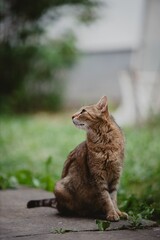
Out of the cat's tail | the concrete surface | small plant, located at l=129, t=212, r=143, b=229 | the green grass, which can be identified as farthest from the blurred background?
the cat's tail

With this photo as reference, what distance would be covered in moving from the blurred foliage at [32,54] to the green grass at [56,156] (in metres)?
0.99

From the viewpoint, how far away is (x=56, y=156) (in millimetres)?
8008

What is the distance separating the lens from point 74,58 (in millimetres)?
14398

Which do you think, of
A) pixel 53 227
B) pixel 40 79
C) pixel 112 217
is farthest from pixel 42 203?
pixel 40 79

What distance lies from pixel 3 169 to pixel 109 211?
3.17 meters

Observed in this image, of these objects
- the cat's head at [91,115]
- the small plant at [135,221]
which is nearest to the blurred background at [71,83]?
the small plant at [135,221]

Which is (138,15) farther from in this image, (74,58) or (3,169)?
(3,169)

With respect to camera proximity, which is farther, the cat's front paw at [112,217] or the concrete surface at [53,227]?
the cat's front paw at [112,217]

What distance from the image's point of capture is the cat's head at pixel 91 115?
4012 mm

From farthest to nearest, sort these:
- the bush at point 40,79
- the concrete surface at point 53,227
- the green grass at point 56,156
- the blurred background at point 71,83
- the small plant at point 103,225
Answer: the bush at point 40,79 < the blurred background at point 71,83 < the green grass at point 56,156 < the small plant at point 103,225 < the concrete surface at point 53,227

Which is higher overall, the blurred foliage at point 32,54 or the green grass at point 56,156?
the blurred foliage at point 32,54

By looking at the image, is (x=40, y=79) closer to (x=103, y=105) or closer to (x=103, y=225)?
(x=103, y=105)

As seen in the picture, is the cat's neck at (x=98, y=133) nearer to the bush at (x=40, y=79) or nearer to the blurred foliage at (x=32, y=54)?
the blurred foliage at (x=32, y=54)

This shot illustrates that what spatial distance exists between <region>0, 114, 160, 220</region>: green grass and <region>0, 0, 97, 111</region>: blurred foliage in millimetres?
987
